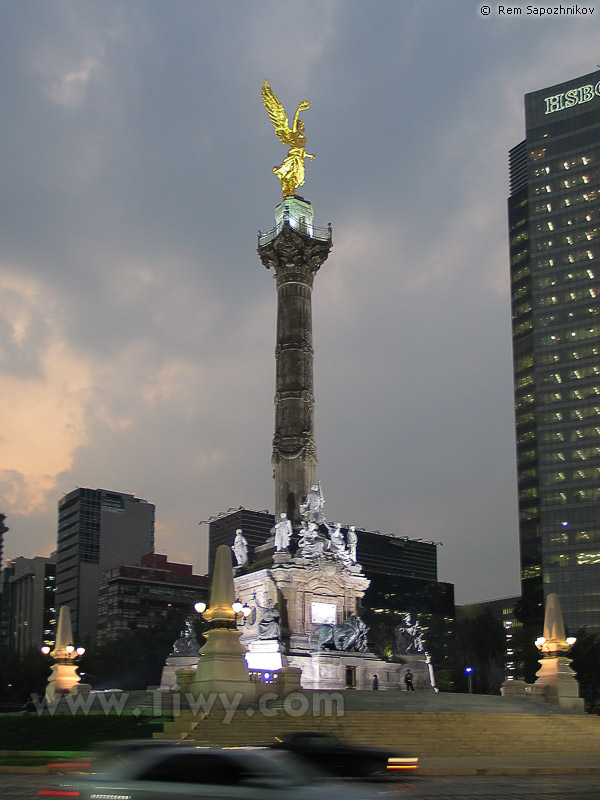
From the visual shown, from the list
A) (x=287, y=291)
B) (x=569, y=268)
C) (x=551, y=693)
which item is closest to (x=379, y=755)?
(x=551, y=693)

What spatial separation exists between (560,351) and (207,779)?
98.8 m

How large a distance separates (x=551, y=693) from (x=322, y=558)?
12784 mm

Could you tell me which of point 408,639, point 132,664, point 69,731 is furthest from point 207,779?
point 132,664

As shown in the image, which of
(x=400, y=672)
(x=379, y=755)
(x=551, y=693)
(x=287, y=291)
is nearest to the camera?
(x=379, y=755)

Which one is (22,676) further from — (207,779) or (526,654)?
(207,779)

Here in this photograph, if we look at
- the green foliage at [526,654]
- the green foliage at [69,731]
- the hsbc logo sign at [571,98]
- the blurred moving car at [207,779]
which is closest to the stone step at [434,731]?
the green foliage at [69,731]

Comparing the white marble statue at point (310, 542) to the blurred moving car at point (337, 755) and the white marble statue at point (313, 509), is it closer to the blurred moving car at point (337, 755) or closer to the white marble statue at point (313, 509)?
the white marble statue at point (313, 509)

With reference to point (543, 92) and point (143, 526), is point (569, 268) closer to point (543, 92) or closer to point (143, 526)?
point (543, 92)

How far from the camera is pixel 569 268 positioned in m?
105

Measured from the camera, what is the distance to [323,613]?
46.3 meters

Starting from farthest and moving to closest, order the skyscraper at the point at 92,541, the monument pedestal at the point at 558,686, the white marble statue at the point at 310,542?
1. the skyscraper at the point at 92,541
2. the white marble statue at the point at 310,542
3. the monument pedestal at the point at 558,686

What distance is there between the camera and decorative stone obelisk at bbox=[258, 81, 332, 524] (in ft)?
165

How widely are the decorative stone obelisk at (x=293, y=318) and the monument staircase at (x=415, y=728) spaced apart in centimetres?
1742

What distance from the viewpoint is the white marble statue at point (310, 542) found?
46719 millimetres
